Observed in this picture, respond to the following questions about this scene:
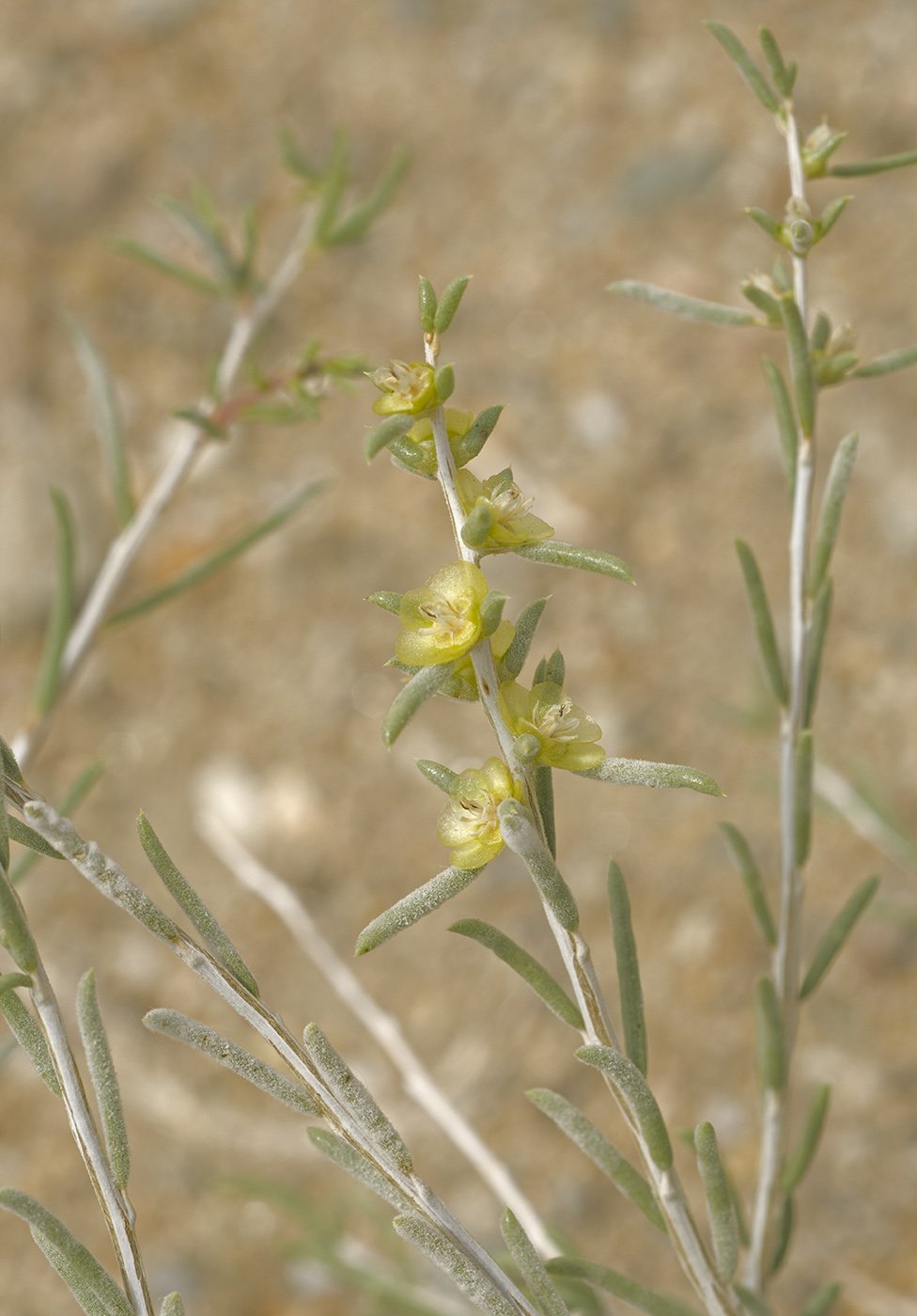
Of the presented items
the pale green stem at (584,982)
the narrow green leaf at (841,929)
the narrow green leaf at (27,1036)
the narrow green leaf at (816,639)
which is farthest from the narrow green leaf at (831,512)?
the narrow green leaf at (27,1036)

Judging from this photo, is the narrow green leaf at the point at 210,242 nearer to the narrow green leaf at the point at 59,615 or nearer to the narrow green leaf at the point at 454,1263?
the narrow green leaf at the point at 59,615

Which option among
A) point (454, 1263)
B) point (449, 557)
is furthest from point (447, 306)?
point (449, 557)

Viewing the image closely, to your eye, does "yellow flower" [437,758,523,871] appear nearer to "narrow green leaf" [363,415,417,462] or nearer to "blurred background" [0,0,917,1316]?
"narrow green leaf" [363,415,417,462]

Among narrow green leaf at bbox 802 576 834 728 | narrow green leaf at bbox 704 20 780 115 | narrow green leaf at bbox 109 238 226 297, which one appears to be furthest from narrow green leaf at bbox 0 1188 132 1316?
narrow green leaf at bbox 109 238 226 297

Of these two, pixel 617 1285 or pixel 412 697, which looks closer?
pixel 412 697

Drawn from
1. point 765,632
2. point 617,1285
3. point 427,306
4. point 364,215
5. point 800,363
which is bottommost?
point 617,1285

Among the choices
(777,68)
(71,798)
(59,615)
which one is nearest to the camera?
(777,68)

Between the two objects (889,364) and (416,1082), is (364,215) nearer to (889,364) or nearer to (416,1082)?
(889,364)
